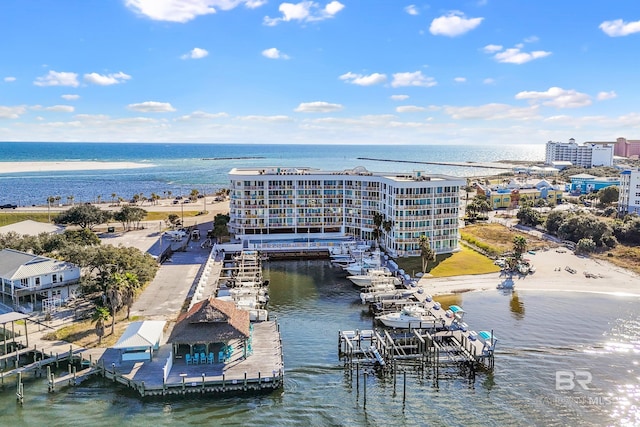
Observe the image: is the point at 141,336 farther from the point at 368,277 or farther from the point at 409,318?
the point at 368,277

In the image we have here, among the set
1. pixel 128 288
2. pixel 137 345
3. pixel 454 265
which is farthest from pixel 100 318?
pixel 454 265

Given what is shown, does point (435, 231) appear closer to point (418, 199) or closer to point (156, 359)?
point (418, 199)

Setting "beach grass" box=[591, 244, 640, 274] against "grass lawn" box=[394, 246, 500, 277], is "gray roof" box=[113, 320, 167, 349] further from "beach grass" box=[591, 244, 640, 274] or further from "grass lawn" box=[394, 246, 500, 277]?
"beach grass" box=[591, 244, 640, 274]

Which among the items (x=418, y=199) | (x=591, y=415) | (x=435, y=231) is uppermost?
(x=418, y=199)

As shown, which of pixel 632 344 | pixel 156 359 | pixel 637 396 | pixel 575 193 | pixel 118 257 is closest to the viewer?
pixel 637 396

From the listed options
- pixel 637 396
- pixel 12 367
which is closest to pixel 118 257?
pixel 12 367

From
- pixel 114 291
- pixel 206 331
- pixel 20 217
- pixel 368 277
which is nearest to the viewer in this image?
pixel 206 331

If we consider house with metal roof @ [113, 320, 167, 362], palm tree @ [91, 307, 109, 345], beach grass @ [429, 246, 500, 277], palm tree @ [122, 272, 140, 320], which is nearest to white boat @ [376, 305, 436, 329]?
beach grass @ [429, 246, 500, 277]

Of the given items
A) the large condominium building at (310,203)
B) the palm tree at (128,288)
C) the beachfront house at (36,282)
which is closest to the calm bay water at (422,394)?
the palm tree at (128,288)
